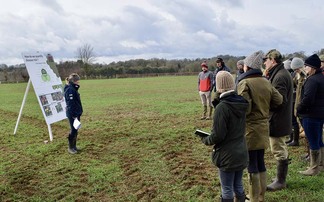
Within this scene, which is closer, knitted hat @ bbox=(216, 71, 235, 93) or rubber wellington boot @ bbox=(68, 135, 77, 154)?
knitted hat @ bbox=(216, 71, 235, 93)

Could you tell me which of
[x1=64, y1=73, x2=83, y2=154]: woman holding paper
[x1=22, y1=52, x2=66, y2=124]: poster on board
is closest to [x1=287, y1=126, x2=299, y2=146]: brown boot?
[x1=64, y1=73, x2=83, y2=154]: woman holding paper

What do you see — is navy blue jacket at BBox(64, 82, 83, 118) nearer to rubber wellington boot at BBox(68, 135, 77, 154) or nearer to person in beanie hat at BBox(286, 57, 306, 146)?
rubber wellington boot at BBox(68, 135, 77, 154)

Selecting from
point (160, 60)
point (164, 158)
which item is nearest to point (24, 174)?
point (164, 158)

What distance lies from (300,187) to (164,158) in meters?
2.94

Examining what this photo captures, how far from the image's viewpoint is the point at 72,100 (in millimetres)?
7535

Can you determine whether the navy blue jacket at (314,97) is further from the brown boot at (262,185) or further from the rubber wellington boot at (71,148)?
the rubber wellington boot at (71,148)

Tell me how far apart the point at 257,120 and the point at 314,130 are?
5.90 feet

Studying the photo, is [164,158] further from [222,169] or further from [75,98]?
[222,169]

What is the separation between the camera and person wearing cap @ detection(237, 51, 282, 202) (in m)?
4.12

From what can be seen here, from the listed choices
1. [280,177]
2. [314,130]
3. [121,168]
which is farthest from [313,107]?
[121,168]

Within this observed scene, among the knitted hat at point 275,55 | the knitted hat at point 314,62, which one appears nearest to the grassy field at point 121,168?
the knitted hat at point 314,62

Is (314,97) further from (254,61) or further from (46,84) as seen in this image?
(46,84)

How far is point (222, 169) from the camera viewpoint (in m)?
3.74

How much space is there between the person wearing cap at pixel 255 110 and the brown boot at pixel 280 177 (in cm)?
76
